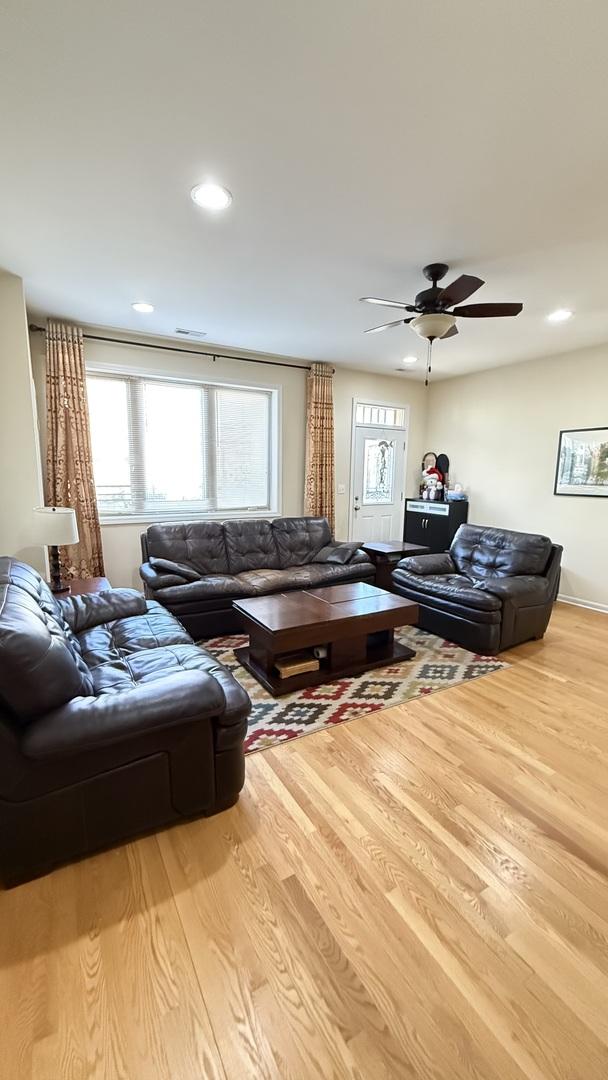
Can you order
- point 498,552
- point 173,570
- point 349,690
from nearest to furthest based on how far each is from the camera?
point 349,690 < point 173,570 < point 498,552

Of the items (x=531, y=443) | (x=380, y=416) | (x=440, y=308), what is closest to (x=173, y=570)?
(x=440, y=308)

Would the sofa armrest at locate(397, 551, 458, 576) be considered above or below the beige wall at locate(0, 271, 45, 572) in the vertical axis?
below

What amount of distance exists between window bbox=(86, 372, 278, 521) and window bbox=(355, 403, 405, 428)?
1.30m

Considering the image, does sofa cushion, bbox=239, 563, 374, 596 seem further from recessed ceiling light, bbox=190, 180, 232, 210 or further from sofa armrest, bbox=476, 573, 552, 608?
recessed ceiling light, bbox=190, 180, 232, 210

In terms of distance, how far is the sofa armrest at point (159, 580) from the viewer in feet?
11.9

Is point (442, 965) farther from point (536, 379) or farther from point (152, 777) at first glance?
point (536, 379)

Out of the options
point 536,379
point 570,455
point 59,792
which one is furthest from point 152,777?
point 536,379

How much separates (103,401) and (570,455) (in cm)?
506

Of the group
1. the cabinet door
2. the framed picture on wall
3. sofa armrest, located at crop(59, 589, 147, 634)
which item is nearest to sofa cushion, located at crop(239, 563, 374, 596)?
sofa armrest, located at crop(59, 589, 147, 634)

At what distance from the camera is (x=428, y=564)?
162 inches

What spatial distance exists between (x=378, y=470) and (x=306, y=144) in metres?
4.60

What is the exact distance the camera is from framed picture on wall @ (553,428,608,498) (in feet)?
14.9

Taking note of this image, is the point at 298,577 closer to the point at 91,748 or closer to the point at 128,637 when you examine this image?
the point at 128,637

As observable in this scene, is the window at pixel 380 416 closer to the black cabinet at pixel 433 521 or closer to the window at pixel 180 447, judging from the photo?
the black cabinet at pixel 433 521
